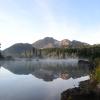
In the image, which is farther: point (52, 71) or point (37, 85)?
point (52, 71)

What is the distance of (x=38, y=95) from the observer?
4166 centimetres

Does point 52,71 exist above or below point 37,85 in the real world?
below

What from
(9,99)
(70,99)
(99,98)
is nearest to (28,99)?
(9,99)

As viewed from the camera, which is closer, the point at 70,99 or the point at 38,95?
the point at 70,99

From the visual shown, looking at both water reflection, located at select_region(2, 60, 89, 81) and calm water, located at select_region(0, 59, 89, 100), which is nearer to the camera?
calm water, located at select_region(0, 59, 89, 100)

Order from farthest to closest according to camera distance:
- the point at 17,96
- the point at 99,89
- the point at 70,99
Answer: the point at 17,96 → the point at 99,89 → the point at 70,99

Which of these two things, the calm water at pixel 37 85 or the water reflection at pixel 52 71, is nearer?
the calm water at pixel 37 85

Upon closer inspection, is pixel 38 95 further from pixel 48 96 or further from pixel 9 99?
pixel 9 99

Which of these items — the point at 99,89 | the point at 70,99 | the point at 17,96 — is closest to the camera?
the point at 70,99

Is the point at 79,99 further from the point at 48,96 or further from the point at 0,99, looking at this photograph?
the point at 0,99

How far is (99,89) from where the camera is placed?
35750 millimetres

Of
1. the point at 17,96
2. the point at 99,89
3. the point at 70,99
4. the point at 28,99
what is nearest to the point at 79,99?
the point at 70,99

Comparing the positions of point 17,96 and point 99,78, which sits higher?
point 99,78

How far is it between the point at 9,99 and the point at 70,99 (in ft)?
34.9
